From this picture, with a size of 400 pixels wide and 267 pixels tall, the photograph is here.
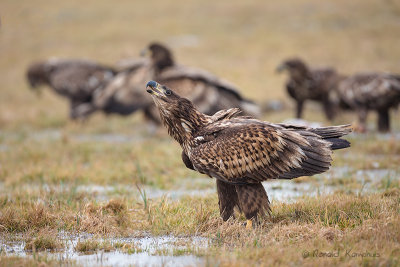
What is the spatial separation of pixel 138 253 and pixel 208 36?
28.4 metres

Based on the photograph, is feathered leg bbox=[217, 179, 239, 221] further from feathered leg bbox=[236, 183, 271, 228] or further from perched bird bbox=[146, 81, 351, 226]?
feathered leg bbox=[236, 183, 271, 228]

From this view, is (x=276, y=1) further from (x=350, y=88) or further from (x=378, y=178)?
(x=378, y=178)

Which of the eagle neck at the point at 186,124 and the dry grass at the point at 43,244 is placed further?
the eagle neck at the point at 186,124

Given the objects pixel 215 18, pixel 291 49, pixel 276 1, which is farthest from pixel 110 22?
pixel 291 49

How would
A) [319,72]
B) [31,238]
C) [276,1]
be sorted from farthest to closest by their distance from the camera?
[276,1] < [319,72] < [31,238]

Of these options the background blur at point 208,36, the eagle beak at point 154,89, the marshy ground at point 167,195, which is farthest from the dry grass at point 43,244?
the background blur at point 208,36

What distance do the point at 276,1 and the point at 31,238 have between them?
3606 cm

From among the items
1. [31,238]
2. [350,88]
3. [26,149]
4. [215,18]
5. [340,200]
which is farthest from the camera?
[215,18]

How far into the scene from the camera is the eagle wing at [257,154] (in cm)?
531

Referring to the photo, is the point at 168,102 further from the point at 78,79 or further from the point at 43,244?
the point at 78,79

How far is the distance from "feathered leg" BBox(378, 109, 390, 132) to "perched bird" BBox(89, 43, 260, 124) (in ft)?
11.7

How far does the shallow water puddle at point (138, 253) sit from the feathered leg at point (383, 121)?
8.75 meters

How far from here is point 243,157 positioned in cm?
532

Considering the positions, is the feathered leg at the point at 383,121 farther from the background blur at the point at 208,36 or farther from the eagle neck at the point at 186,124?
the eagle neck at the point at 186,124
